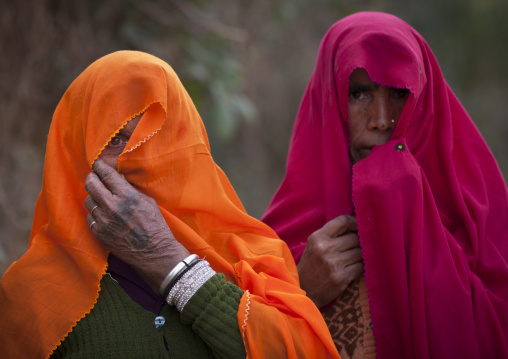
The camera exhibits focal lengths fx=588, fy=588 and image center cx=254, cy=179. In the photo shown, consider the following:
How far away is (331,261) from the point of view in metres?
2.27

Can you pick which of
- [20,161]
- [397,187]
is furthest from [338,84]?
[20,161]

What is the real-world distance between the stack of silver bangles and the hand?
1.77ft

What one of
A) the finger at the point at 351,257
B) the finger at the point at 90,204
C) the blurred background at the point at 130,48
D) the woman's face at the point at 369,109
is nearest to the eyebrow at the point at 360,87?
the woman's face at the point at 369,109

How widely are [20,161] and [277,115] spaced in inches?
222

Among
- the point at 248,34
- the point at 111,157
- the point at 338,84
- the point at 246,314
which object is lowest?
the point at 246,314

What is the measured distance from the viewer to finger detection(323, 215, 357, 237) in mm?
2334

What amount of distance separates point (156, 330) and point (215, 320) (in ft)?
0.65

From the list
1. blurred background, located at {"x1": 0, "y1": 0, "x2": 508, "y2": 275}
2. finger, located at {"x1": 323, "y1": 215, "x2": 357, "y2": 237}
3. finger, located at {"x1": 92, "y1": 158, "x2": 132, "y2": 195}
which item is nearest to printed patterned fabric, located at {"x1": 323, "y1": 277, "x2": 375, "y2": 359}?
finger, located at {"x1": 323, "y1": 215, "x2": 357, "y2": 237}

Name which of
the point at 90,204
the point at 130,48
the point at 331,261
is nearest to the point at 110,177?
the point at 90,204

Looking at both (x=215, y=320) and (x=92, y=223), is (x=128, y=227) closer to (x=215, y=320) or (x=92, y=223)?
(x=92, y=223)

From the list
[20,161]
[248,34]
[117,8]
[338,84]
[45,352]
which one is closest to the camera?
[45,352]

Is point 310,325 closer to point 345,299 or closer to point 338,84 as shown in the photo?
point 345,299

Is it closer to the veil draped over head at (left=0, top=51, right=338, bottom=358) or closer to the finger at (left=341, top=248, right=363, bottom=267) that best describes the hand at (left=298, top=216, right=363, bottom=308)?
the finger at (left=341, top=248, right=363, bottom=267)

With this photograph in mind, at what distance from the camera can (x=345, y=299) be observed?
7.71ft
